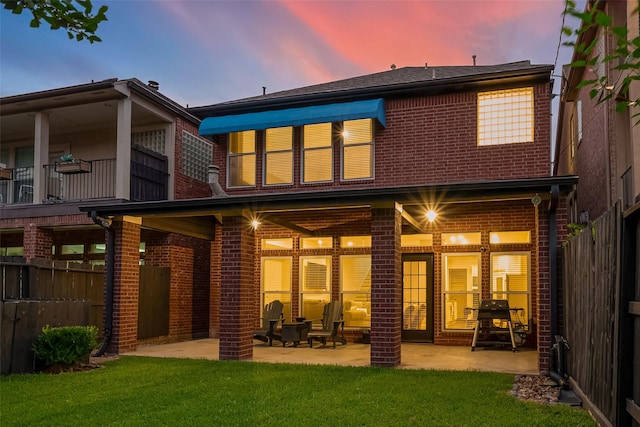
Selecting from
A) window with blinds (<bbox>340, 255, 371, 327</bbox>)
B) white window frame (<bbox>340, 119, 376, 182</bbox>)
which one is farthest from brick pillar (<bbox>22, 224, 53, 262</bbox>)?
white window frame (<bbox>340, 119, 376, 182</bbox>)

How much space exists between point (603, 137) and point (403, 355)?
590cm

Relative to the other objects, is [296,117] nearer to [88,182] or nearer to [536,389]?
[88,182]

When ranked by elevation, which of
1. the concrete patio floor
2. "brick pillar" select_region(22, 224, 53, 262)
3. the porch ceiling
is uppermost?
the porch ceiling

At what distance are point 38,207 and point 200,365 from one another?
293 inches

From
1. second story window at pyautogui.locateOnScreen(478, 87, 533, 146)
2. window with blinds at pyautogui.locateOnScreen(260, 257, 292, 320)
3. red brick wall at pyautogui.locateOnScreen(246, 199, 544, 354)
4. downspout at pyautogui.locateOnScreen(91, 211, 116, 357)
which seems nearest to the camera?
downspout at pyautogui.locateOnScreen(91, 211, 116, 357)

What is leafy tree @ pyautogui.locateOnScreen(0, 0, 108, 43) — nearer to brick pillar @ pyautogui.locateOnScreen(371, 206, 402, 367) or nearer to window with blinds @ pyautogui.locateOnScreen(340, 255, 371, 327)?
brick pillar @ pyautogui.locateOnScreen(371, 206, 402, 367)

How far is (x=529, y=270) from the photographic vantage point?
13.0 meters

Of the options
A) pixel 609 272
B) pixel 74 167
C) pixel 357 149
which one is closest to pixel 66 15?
pixel 609 272

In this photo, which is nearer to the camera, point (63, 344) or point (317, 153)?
point (63, 344)

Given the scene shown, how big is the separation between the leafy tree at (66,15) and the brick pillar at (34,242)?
12.3 metres

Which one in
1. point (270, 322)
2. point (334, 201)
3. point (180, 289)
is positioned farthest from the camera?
point (180, 289)

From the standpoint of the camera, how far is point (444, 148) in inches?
511

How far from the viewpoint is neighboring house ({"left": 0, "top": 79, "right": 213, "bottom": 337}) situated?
46.8 ft

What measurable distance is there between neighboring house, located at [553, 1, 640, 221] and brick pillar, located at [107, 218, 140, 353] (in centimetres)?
853
